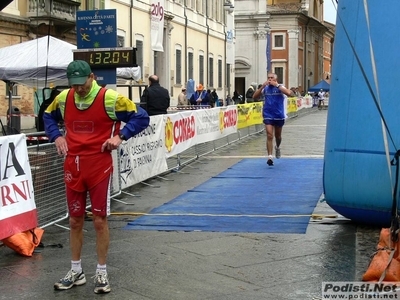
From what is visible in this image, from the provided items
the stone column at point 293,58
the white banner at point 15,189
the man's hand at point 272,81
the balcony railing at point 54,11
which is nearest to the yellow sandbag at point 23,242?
the white banner at point 15,189

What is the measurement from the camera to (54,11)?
97.3 feet

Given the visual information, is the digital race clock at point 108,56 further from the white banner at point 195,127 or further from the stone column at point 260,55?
the stone column at point 260,55

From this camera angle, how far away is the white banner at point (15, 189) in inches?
305

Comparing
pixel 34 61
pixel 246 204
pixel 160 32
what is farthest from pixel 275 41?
pixel 246 204

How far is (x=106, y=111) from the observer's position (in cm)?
643

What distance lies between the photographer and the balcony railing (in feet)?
94.7

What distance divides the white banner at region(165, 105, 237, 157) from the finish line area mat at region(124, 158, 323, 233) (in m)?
1.14

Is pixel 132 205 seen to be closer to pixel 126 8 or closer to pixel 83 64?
pixel 83 64

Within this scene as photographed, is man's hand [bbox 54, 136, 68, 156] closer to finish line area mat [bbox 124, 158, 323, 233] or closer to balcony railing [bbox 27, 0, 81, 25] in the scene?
finish line area mat [bbox 124, 158, 323, 233]

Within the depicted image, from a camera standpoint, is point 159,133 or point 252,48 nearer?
point 159,133

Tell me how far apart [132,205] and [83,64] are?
4693 millimetres

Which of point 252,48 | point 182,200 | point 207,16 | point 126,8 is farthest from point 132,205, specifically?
point 252,48

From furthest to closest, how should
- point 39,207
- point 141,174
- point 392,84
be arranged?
point 141,174
point 39,207
point 392,84

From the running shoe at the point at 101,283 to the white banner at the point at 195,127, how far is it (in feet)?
25.3
